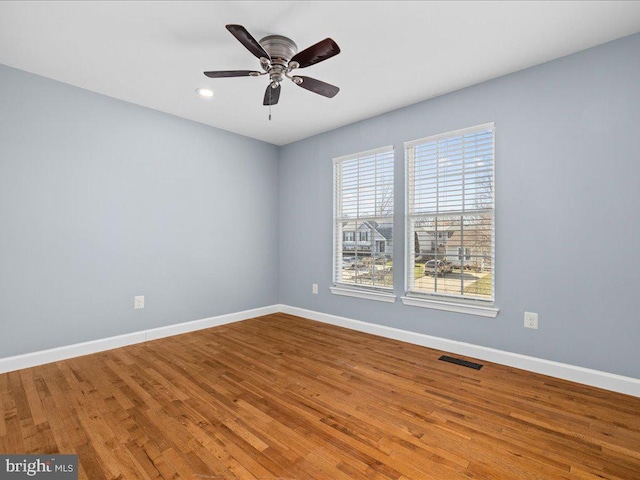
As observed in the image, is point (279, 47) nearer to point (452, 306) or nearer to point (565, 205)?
point (565, 205)

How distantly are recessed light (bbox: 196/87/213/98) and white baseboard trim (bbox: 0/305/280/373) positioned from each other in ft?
8.54

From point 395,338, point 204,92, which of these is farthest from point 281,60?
point 395,338

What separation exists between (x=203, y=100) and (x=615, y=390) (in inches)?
173

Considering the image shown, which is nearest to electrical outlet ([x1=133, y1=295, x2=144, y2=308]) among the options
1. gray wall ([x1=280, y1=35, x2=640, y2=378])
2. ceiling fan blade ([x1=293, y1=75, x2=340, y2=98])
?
ceiling fan blade ([x1=293, y1=75, x2=340, y2=98])

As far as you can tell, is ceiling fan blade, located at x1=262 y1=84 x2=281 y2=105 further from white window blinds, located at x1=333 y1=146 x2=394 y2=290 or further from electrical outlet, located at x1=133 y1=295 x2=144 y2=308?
electrical outlet, located at x1=133 y1=295 x2=144 y2=308

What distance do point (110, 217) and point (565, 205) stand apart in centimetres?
421

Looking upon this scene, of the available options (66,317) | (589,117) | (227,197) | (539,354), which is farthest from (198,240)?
(589,117)

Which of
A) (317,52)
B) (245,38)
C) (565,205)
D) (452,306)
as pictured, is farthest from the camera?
(452,306)

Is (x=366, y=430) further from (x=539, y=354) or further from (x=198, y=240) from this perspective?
(x=198, y=240)

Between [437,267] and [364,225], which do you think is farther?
[364,225]

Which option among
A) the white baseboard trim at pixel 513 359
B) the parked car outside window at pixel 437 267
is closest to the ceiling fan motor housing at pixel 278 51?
the parked car outside window at pixel 437 267

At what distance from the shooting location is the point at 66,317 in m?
2.93

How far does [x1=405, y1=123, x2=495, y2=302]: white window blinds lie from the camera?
9.67ft

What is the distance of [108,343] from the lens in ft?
10.4
